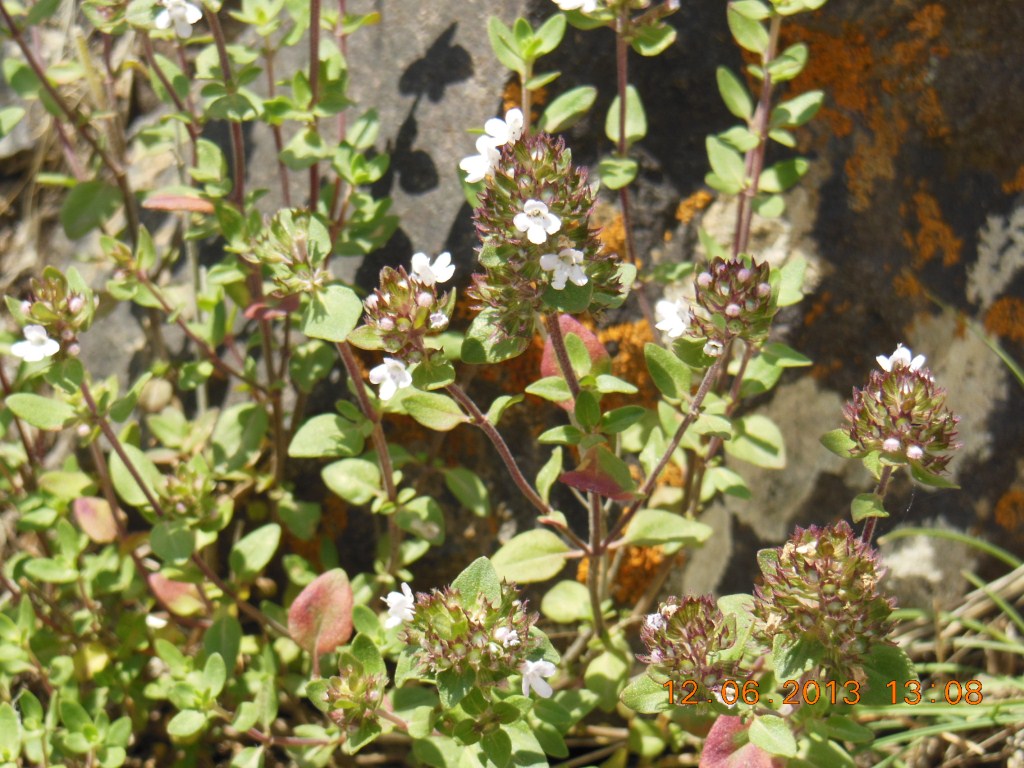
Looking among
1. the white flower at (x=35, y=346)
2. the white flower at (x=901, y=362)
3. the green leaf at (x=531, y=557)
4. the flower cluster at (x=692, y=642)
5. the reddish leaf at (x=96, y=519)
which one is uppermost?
the white flower at (x=35, y=346)

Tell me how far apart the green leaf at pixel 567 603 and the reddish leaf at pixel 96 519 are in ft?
5.06

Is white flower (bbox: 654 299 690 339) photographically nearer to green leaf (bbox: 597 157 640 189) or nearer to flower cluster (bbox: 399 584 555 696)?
green leaf (bbox: 597 157 640 189)

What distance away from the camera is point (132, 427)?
3.41 metres

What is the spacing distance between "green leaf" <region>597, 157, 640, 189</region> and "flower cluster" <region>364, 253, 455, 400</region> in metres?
0.93

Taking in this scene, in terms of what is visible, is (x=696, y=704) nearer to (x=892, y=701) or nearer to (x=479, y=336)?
(x=892, y=701)

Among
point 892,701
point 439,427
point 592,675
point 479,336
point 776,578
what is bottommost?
point 592,675

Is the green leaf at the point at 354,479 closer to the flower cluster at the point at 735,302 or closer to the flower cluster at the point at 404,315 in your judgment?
the flower cluster at the point at 404,315

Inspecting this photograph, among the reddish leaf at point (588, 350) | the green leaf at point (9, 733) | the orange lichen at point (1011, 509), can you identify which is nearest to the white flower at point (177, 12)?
the reddish leaf at point (588, 350)

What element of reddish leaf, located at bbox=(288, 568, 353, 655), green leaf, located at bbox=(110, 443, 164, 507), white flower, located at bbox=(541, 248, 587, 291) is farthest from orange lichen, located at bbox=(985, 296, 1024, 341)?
green leaf, located at bbox=(110, 443, 164, 507)

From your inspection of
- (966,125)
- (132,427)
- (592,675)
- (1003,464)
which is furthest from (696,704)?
(966,125)

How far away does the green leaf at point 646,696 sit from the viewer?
2.36 metres

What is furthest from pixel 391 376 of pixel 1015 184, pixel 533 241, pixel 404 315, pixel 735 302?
pixel 1015 184

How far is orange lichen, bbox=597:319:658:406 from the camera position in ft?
11.3

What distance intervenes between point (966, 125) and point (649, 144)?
1145mm
